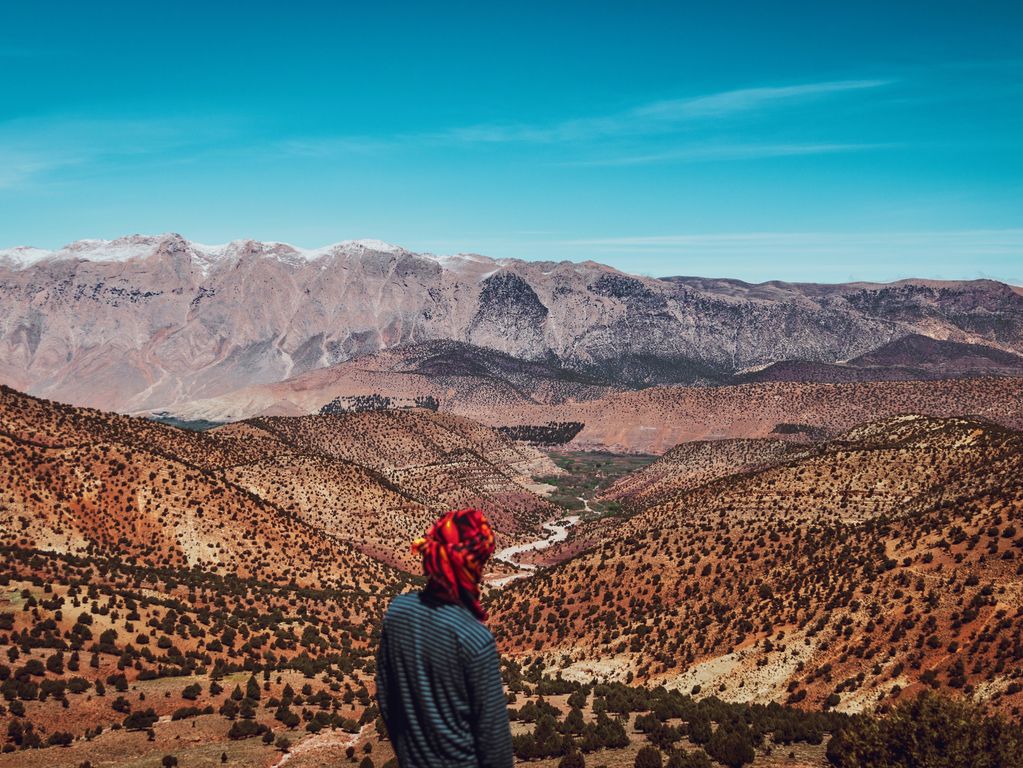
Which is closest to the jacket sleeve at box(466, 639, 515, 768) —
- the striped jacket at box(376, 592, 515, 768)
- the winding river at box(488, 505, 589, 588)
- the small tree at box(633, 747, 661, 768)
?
the striped jacket at box(376, 592, 515, 768)

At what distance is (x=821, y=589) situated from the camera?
1529 inches

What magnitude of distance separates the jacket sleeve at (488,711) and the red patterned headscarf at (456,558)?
0.38m

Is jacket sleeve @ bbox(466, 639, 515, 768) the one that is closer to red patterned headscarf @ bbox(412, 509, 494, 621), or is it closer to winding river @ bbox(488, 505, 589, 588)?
red patterned headscarf @ bbox(412, 509, 494, 621)

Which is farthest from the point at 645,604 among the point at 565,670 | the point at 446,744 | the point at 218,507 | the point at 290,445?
the point at 290,445

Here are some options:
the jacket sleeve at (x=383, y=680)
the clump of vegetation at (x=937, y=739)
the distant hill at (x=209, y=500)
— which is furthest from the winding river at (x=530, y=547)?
the jacket sleeve at (x=383, y=680)

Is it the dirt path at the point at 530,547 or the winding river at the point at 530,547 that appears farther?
the dirt path at the point at 530,547

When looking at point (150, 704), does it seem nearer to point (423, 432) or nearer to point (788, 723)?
point (788, 723)

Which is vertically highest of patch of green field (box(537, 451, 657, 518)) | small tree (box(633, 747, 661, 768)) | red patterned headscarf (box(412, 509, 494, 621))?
red patterned headscarf (box(412, 509, 494, 621))

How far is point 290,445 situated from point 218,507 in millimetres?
44476

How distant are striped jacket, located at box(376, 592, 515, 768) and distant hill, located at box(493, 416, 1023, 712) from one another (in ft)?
73.2

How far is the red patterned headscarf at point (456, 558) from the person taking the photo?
6.52 m

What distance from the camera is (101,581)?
43000mm

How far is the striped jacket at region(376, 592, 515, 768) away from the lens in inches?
249

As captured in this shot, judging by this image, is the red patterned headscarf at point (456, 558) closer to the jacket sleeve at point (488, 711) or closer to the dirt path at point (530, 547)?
the jacket sleeve at point (488, 711)
